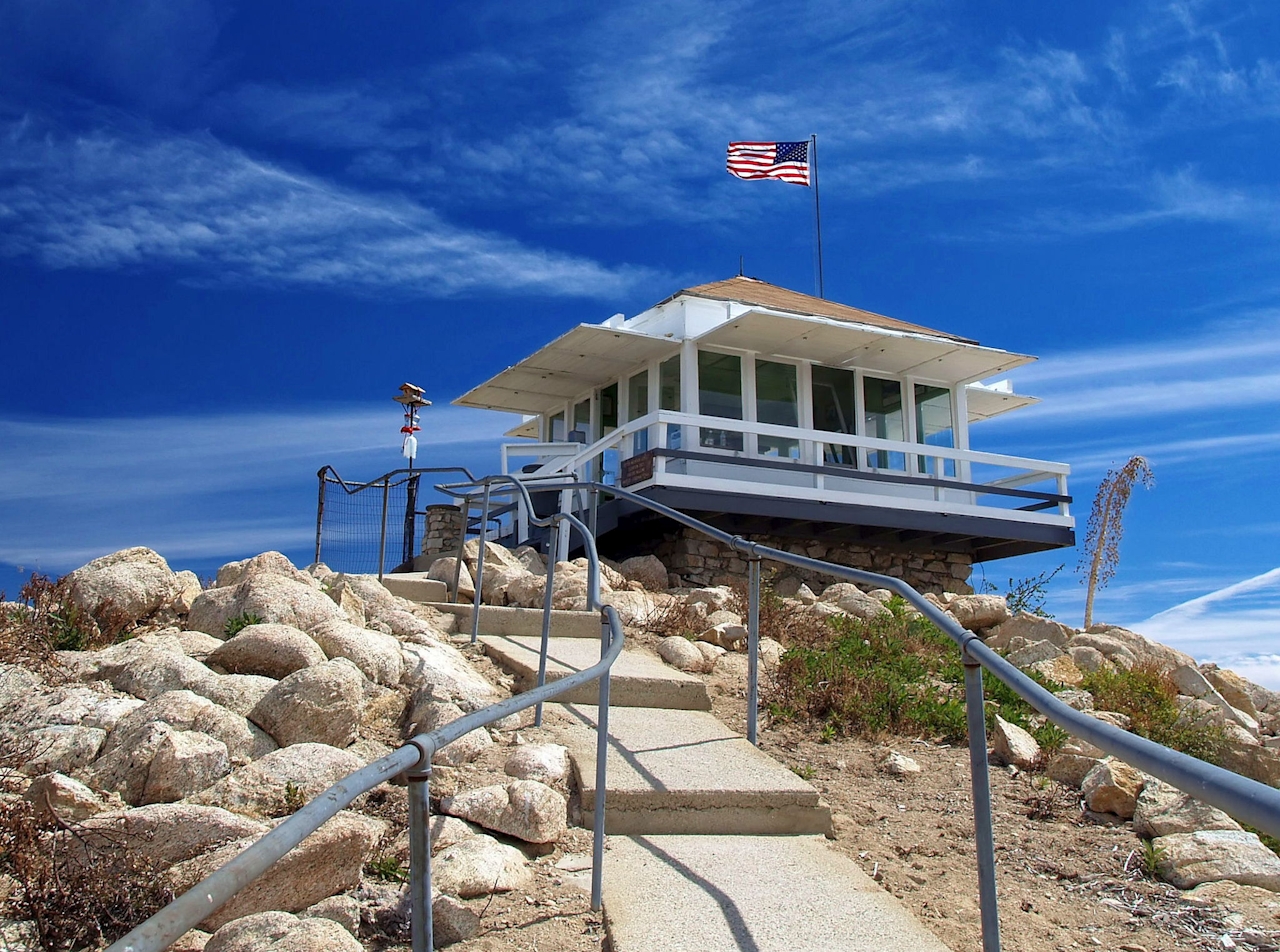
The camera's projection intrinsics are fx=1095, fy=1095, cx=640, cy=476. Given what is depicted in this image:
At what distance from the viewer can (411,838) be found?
2559 millimetres

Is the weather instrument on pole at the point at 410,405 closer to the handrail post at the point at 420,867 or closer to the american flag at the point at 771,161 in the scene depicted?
the american flag at the point at 771,161

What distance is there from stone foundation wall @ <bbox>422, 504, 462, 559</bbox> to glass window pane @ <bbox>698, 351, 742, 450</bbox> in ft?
14.3

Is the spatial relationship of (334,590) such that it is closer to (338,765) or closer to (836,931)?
(338,765)

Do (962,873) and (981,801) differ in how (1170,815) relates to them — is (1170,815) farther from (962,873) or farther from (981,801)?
(981,801)

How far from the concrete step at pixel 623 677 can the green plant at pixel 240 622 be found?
160 centimetres

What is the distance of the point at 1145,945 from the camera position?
3914mm

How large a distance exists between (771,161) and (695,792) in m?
15.9

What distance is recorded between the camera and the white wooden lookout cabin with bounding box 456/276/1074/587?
15.0 metres

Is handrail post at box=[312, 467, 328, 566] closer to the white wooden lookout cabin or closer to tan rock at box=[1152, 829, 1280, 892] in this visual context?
the white wooden lookout cabin

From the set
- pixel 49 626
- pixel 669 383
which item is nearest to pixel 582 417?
pixel 669 383

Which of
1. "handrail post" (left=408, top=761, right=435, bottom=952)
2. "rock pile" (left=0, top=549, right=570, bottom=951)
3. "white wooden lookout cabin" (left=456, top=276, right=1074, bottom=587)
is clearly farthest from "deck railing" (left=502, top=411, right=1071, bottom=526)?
"handrail post" (left=408, top=761, right=435, bottom=952)

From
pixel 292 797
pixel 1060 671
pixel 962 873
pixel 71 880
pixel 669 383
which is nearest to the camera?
pixel 71 880

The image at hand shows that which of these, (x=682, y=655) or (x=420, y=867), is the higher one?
(x=682, y=655)

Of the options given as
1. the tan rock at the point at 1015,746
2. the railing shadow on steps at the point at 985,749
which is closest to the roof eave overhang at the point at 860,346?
the tan rock at the point at 1015,746
